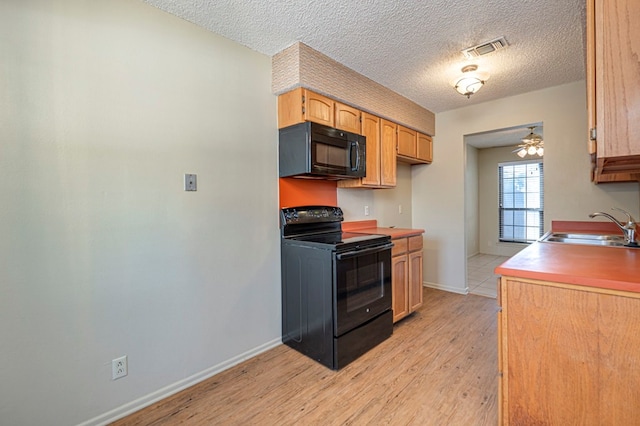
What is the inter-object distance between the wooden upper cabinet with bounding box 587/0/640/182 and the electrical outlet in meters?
2.49

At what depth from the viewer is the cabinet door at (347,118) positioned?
2.69 m

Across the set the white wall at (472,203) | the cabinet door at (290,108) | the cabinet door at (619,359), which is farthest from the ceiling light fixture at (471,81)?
the white wall at (472,203)

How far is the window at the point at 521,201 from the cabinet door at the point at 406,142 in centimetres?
387

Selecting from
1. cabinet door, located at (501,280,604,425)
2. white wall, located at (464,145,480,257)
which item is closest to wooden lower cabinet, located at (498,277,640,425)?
cabinet door, located at (501,280,604,425)

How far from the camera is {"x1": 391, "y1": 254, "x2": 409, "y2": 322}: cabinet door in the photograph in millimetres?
2805

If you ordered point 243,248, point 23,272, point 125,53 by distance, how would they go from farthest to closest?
point 243,248, point 125,53, point 23,272

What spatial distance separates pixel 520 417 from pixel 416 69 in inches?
107

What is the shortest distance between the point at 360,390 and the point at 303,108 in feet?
6.89

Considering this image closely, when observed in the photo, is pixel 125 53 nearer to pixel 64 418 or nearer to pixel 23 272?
pixel 23 272

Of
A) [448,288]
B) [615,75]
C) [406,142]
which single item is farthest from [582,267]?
[448,288]

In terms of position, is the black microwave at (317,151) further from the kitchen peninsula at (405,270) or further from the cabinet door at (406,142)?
the cabinet door at (406,142)

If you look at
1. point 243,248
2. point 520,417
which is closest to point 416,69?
point 243,248

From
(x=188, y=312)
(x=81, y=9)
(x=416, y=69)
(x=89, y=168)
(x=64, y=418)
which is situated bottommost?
(x=64, y=418)

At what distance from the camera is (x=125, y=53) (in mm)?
1727
